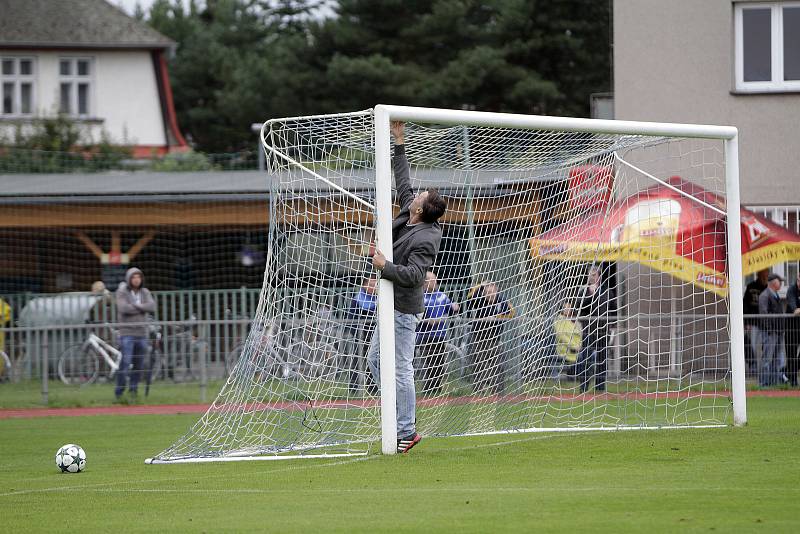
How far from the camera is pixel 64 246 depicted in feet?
87.0

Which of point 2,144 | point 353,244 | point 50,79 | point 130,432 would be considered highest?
point 50,79

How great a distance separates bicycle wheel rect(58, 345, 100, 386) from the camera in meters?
17.9

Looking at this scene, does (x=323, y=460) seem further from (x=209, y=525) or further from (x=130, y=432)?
(x=130, y=432)

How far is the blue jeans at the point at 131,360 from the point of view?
1769cm

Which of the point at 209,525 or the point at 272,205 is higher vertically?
the point at 272,205

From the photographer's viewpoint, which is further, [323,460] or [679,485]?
[323,460]

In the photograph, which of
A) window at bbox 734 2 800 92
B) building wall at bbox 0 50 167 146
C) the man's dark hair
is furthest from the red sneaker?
building wall at bbox 0 50 167 146

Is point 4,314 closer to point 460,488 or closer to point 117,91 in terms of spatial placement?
point 460,488

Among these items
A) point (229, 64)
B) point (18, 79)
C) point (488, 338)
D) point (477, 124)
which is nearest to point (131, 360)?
point (488, 338)

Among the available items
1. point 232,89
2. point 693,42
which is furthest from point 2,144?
point 693,42

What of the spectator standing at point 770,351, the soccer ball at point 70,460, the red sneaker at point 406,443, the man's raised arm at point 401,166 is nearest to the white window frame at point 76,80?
the spectator standing at point 770,351

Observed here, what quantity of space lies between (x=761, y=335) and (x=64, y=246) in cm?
1535

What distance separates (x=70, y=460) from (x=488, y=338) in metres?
4.93

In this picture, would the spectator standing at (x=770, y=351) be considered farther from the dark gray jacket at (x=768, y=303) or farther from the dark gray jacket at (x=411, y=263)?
the dark gray jacket at (x=411, y=263)
